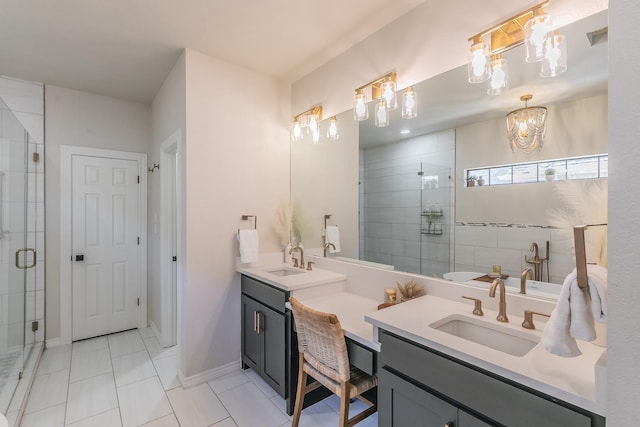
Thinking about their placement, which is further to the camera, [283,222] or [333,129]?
[283,222]

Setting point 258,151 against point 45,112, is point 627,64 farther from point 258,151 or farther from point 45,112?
point 45,112

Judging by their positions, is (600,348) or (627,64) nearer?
(627,64)

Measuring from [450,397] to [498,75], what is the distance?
59.0 inches

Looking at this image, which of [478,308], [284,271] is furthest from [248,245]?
[478,308]

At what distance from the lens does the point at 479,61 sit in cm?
152

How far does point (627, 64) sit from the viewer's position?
2.14 ft

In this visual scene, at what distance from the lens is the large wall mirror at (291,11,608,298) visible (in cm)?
126

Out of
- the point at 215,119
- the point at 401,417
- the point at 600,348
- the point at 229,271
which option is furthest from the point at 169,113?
the point at 600,348

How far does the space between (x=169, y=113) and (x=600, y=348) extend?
332 centimetres

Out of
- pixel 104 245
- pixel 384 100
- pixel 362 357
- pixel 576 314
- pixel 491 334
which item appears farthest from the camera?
pixel 104 245

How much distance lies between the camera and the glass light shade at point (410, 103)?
1878mm

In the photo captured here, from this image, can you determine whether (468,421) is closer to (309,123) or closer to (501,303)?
(501,303)

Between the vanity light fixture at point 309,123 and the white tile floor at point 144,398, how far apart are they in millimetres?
2139

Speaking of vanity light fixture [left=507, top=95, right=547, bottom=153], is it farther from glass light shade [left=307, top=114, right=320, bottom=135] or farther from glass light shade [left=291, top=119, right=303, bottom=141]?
glass light shade [left=291, top=119, right=303, bottom=141]
